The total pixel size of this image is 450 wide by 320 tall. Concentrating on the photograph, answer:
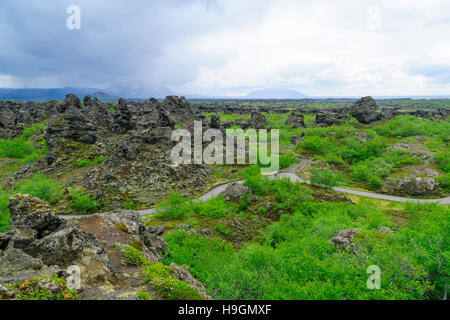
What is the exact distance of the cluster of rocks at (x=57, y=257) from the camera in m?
12.8

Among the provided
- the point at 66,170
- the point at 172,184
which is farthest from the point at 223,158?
the point at 66,170

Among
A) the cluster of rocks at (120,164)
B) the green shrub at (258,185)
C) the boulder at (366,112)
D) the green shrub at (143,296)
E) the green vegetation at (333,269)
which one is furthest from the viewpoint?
the boulder at (366,112)

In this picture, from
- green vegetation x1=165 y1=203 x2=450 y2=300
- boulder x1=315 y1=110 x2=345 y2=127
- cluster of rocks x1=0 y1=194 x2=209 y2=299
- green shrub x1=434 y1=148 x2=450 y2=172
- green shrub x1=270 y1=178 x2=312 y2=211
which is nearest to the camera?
cluster of rocks x1=0 y1=194 x2=209 y2=299

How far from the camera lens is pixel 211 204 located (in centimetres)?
4559

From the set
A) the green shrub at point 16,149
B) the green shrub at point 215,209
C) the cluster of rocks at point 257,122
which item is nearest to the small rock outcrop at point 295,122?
the cluster of rocks at point 257,122

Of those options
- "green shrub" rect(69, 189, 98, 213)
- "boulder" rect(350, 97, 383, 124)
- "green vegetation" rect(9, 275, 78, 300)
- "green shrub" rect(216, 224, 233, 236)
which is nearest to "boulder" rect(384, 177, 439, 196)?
"green shrub" rect(216, 224, 233, 236)

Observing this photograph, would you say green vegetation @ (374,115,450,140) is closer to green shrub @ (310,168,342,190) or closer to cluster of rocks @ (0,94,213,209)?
green shrub @ (310,168,342,190)

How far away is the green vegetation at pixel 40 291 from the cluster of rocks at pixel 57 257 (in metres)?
0.40

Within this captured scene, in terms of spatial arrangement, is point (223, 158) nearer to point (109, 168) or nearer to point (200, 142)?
point (200, 142)


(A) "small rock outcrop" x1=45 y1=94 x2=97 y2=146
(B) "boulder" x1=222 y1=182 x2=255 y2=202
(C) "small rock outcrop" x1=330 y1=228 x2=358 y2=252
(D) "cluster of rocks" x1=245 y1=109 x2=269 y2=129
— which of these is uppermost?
(D) "cluster of rocks" x1=245 y1=109 x2=269 y2=129

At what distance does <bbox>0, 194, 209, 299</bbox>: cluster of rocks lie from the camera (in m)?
12.8

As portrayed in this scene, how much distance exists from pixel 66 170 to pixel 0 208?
27.2 m

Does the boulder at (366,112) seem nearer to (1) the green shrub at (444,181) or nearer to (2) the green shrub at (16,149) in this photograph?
(1) the green shrub at (444,181)

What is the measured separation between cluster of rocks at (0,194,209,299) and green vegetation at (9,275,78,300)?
1.31ft
